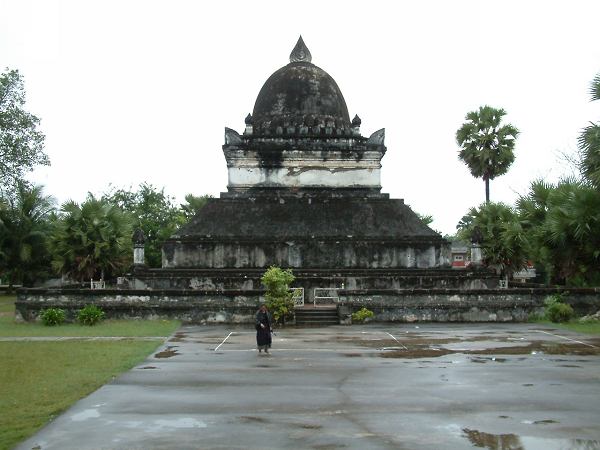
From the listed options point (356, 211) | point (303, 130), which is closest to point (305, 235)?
point (356, 211)

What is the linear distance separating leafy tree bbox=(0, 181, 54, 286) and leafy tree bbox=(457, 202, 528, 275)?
26.1 metres

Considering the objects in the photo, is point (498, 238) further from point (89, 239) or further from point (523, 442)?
point (523, 442)

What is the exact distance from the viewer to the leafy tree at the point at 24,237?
4712cm

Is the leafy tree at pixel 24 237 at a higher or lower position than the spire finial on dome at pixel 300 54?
lower

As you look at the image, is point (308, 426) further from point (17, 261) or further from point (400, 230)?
point (17, 261)

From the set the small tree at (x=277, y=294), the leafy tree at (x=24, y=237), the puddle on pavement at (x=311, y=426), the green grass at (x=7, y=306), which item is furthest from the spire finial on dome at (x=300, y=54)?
the puddle on pavement at (x=311, y=426)

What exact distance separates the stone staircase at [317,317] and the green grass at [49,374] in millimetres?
6886

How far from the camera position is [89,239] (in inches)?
1357

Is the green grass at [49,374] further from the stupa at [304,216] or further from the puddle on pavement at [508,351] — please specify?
the stupa at [304,216]

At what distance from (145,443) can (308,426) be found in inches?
77.0

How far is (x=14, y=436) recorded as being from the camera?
8.83 metres

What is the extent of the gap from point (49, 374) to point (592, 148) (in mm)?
15042

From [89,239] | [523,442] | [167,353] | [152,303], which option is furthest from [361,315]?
[523,442]

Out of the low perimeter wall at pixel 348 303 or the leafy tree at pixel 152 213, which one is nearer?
the low perimeter wall at pixel 348 303
